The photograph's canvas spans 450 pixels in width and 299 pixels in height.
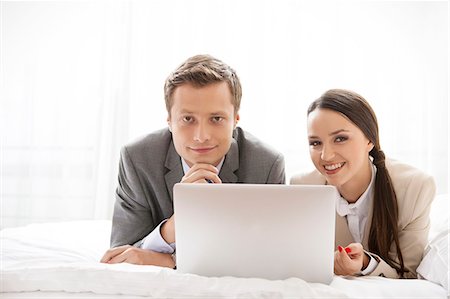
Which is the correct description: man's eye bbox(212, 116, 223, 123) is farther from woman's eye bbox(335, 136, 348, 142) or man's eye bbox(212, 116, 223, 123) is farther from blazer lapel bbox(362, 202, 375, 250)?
blazer lapel bbox(362, 202, 375, 250)

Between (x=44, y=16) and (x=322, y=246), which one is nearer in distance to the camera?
(x=322, y=246)

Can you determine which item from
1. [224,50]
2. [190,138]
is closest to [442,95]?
[224,50]

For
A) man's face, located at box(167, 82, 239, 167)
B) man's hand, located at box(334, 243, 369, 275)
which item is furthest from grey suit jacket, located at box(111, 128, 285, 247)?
man's hand, located at box(334, 243, 369, 275)

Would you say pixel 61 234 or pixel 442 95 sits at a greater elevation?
pixel 442 95

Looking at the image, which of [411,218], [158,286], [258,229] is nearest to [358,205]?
[411,218]

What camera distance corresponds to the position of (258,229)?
1113mm

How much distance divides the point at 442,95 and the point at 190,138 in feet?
6.90

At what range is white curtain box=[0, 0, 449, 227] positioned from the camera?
3.13 meters

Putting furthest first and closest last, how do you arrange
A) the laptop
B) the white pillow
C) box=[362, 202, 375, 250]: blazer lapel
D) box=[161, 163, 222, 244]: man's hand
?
1. box=[362, 202, 375, 250]: blazer lapel
2. box=[161, 163, 222, 244]: man's hand
3. the white pillow
4. the laptop

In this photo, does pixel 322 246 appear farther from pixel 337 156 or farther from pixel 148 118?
pixel 148 118

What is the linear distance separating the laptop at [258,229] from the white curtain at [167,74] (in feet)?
6.68

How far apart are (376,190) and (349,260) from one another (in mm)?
387

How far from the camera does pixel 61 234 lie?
1.94 m

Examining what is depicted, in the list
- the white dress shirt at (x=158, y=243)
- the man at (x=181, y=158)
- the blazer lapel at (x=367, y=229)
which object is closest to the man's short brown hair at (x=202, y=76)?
the man at (x=181, y=158)
